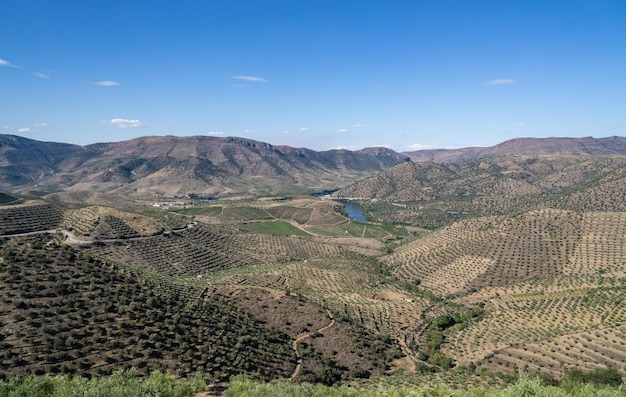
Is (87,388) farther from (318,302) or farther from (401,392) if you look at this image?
(318,302)

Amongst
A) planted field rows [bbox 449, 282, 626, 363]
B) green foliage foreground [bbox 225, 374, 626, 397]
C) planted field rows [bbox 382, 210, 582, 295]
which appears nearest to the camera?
green foliage foreground [bbox 225, 374, 626, 397]

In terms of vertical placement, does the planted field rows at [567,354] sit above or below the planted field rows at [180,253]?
below

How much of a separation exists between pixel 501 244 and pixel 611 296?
4031 centimetres

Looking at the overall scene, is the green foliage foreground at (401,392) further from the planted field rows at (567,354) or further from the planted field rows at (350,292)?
the planted field rows at (350,292)

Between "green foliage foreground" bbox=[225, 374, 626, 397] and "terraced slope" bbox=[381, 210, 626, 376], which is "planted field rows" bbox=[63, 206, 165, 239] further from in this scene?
"green foliage foreground" bbox=[225, 374, 626, 397]

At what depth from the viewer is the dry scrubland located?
5219 centimetres

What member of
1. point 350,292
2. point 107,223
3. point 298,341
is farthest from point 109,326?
point 107,223

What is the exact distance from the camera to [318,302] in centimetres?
8894

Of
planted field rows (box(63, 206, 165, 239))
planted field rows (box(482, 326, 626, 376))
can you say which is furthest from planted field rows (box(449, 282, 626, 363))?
planted field rows (box(63, 206, 165, 239))

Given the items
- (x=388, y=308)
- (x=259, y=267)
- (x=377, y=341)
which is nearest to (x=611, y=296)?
(x=388, y=308)

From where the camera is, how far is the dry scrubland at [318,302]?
52.2 m

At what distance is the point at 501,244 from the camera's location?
125 meters

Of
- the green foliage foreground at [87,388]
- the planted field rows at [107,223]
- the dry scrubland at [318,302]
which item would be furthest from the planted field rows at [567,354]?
the planted field rows at [107,223]

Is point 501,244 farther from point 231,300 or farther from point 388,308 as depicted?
point 231,300
